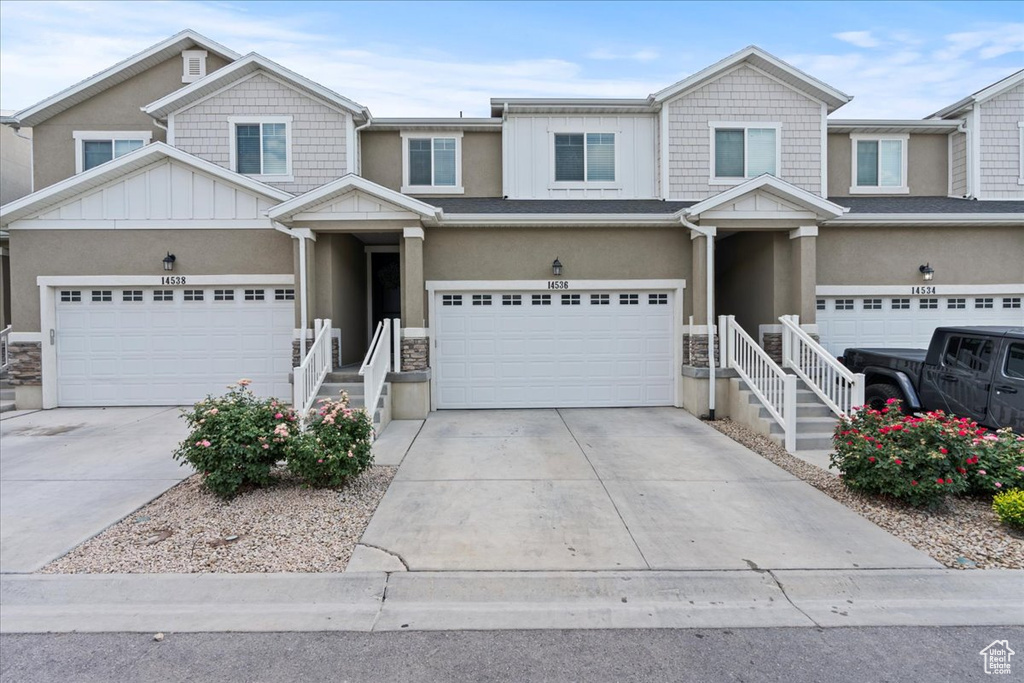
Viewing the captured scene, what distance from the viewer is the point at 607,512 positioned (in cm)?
530

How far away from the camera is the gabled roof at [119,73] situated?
41.4 ft

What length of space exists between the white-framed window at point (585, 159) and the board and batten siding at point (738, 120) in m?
1.36

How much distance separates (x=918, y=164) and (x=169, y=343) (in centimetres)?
1731

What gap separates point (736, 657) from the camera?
10.5ft

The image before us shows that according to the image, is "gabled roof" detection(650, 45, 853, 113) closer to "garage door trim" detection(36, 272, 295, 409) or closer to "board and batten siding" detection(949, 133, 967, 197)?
"board and batten siding" detection(949, 133, 967, 197)

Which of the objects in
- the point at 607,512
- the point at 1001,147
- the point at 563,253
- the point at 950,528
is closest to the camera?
the point at 950,528

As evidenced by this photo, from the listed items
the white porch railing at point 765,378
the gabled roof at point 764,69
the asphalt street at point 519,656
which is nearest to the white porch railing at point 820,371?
the white porch railing at point 765,378

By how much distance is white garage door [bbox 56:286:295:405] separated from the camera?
10555mm

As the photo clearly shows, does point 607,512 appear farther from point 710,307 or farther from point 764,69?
point 764,69

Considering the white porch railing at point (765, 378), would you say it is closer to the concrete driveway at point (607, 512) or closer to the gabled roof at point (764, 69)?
the concrete driveway at point (607, 512)

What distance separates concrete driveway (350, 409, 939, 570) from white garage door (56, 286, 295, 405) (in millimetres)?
4697

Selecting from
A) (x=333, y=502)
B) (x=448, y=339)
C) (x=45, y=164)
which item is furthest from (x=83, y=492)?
(x=45, y=164)

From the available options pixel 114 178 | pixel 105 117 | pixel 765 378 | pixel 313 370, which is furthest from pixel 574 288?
pixel 105 117

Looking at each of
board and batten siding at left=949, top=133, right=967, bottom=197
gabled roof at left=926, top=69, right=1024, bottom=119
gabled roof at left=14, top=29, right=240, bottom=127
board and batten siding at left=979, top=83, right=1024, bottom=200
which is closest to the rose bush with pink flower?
A: board and batten siding at left=949, top=133, right=967, bottom=197
